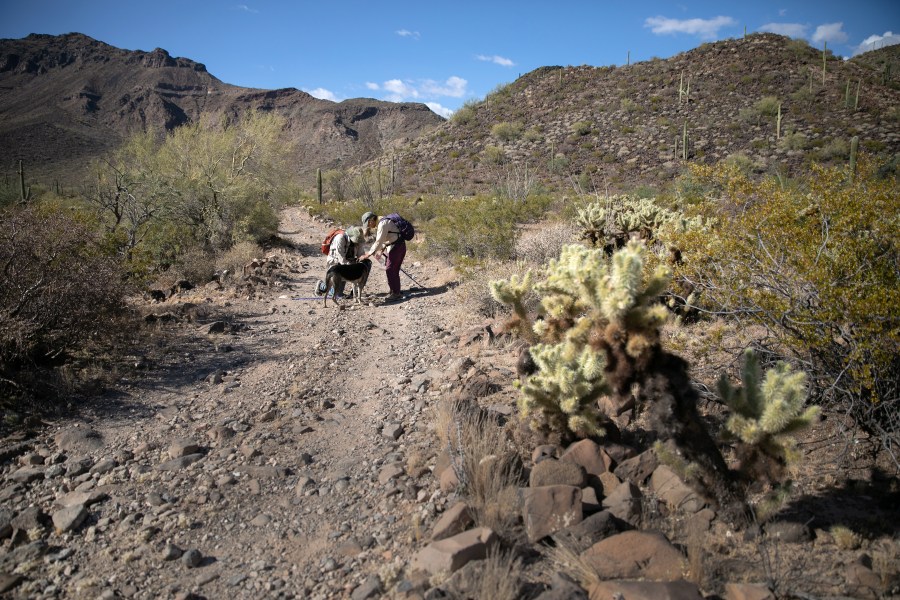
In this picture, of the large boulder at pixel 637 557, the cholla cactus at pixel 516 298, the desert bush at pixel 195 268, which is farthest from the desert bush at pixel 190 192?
the large boulder at pixel 637 557

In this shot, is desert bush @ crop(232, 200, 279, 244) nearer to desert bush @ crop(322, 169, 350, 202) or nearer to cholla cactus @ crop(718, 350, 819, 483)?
cholla cactus @ crop(718, 350, 819, 483)

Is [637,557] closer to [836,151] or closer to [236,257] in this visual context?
[236,257]

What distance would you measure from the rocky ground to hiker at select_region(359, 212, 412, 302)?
3319 mm

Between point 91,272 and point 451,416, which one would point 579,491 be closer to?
point 451,416

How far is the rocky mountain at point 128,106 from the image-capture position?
61.2 metres

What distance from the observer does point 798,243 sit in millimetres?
4242

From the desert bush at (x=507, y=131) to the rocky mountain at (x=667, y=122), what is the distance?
0.08 m

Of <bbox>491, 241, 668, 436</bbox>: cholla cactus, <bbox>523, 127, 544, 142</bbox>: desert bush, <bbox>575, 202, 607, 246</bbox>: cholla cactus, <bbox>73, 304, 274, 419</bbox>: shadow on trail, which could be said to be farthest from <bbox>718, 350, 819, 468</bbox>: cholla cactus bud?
<bbox>523, 127, 544, 142</bbox>: desert bush

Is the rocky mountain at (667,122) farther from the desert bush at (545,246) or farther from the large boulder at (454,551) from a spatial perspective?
the large boulder at (454,551)

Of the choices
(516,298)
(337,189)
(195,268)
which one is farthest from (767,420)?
(337,189)

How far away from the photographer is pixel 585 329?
3.15 meters

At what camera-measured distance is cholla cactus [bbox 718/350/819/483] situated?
2.87 metres

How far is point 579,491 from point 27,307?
5.55m

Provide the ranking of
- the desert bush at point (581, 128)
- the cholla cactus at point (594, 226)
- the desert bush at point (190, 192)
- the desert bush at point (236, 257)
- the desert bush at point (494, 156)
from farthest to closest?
1. the desert bush at point (581, 128)
2. the desert bush at point (494, 156)
3. the desert bush at point (190, 192)
4. the desert bush at point (236, 257)
5. the cholla cactus at point (594, 226)
